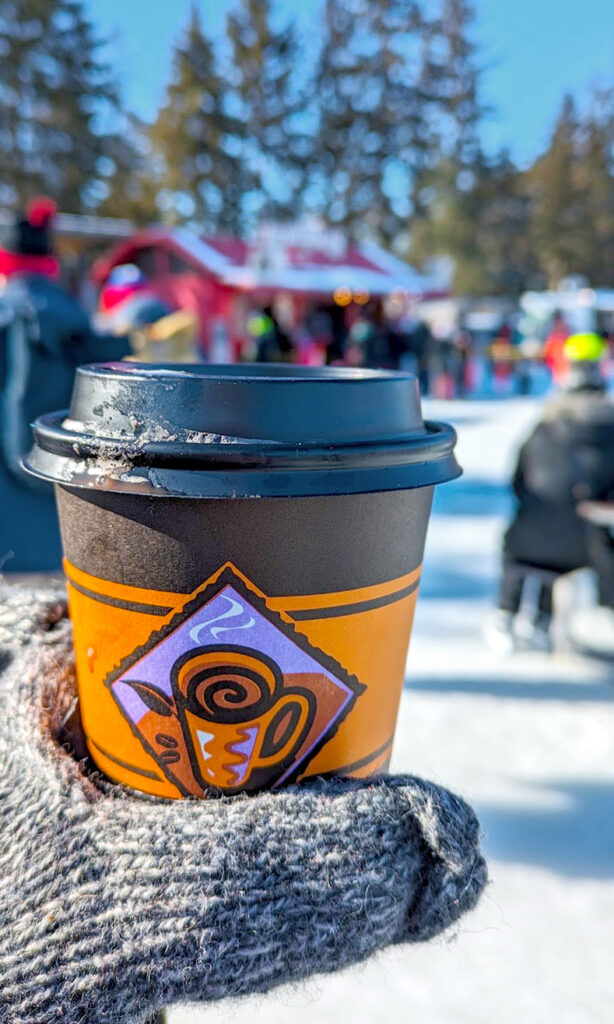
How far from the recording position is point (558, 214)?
35.6 metres

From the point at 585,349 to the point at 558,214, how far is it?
121 ft

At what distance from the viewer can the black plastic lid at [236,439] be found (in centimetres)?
63

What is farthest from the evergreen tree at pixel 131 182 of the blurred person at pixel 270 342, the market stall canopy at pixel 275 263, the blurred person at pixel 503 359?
the blurred person at pixel 270 342

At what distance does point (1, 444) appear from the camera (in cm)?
197

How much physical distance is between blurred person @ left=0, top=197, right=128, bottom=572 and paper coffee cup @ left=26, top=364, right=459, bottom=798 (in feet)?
4.11

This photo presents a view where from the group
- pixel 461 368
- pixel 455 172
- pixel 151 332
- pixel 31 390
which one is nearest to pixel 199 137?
pixel 455 172

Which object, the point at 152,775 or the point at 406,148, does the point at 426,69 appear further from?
the point at 152,775

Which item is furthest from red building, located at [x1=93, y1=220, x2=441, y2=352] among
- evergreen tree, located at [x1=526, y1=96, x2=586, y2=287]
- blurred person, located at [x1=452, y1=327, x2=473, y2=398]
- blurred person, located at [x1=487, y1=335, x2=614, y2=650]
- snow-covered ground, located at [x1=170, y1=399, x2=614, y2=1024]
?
evergreen tree, located at [x1=526, y1=96, x2=586, y2=287]

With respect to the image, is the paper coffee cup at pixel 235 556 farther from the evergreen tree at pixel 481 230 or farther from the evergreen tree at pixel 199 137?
the evergreen tree at pixel 481 230

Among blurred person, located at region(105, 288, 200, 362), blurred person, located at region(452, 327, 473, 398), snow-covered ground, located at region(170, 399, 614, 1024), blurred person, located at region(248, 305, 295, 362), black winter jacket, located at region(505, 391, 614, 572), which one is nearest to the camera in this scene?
snow-covered ground, located at region(170, 399, 614, 1024)

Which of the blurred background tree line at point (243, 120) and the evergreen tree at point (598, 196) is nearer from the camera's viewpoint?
the blurred background tree line at point (243, 120)

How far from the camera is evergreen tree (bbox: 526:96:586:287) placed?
116 feet

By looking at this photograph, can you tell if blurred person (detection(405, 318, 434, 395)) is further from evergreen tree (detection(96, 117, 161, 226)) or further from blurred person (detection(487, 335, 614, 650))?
evergreen tree (detection(96, 117, 161, 226))

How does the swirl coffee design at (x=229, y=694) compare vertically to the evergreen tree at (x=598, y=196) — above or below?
below
